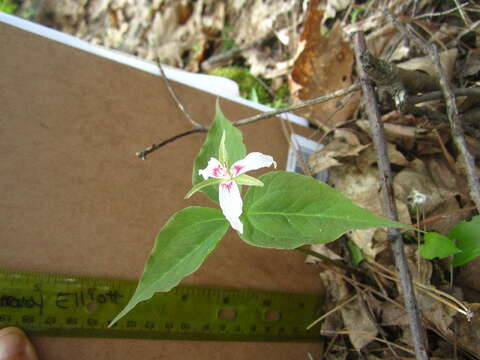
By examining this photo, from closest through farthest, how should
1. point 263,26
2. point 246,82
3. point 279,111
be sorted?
point 279,111 < point 246,82 < point 263,26

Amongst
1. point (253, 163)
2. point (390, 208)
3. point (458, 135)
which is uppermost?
point (458, 135)

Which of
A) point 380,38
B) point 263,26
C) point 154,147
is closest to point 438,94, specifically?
point 380,38

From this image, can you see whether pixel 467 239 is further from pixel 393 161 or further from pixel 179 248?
pixel 179 248

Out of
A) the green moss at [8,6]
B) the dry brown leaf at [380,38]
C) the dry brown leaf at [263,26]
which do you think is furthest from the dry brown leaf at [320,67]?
the green moss at [8,6]

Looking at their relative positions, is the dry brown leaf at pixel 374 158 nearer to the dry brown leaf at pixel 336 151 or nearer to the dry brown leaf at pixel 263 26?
the dry brown leaf at pixel 336 151

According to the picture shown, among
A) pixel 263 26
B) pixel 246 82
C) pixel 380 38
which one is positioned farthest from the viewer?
pixel 263 26

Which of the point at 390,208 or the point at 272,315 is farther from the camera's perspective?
the point at 272,315

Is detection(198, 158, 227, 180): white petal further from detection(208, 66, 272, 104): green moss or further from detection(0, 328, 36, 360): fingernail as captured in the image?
detection(208, 66, 272, 104): green moss
